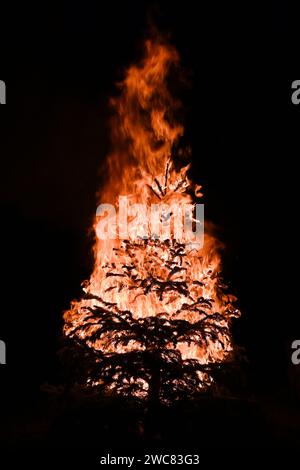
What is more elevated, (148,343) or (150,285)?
(150,285)

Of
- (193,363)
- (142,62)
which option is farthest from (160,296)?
(142,62)

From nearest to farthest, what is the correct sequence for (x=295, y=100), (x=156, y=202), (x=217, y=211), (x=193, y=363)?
(x=193, y=363), (x=156, y=202), (x=295, y=100), (x=217, y=211)

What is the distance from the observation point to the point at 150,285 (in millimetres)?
10719

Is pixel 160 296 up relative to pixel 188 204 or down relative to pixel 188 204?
down

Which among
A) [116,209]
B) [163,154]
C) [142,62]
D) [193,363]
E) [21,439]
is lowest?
[21,439]

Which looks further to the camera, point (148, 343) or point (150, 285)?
point (150, 285)

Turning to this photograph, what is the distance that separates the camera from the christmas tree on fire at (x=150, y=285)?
10.5 meters

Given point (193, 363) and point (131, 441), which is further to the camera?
point (193, 363)

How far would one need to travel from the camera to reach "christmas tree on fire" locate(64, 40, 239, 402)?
10523mm

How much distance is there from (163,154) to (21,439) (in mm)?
4723

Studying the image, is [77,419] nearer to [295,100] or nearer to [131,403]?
[131,403]

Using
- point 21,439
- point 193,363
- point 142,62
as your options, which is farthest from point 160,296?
point 142,62

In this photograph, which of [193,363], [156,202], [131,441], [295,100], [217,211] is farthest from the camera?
[217,211]

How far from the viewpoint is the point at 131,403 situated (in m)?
10.6
